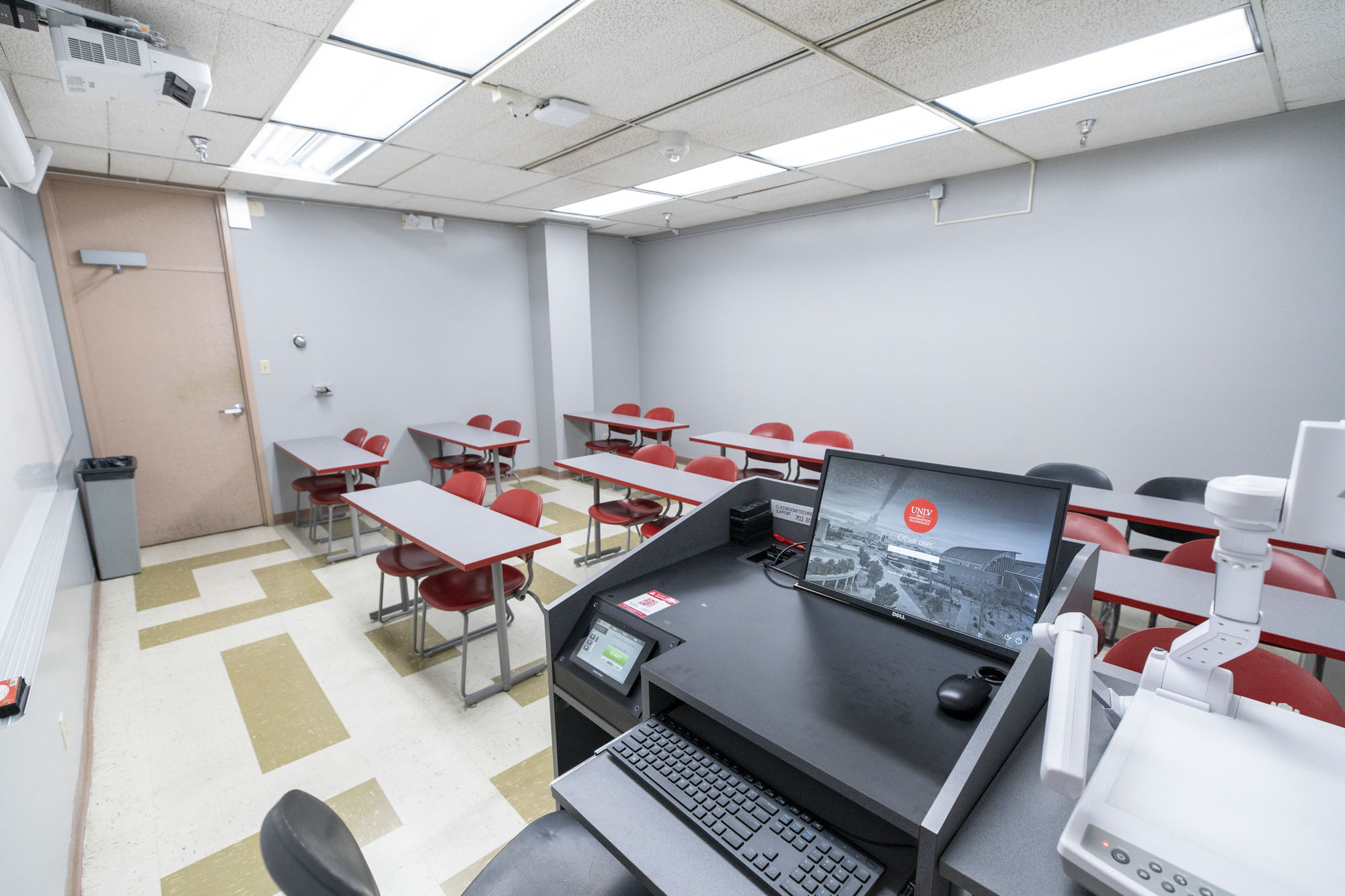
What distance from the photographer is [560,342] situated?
20.6 ft

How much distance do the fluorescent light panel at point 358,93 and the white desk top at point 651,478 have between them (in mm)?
2250

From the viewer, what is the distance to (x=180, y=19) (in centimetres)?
202

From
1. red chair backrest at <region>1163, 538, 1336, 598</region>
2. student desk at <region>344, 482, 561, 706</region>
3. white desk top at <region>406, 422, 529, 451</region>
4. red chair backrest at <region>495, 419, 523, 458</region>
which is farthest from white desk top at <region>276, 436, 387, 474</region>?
red chair backrest at <region>1163, 538, 1336, 598</region>

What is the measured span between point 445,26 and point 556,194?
2586 millimetres

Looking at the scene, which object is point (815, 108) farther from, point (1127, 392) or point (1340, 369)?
point (1340, 369)

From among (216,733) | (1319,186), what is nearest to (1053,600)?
(216,733)

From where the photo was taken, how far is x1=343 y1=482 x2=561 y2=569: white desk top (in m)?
2.47

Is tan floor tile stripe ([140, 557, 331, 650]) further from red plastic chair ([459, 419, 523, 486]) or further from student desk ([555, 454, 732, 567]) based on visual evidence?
student desk ([555, 454, 732, 567])

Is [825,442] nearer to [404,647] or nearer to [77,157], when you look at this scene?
[404,647]

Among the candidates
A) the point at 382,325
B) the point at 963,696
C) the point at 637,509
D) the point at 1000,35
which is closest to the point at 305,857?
the point at 963,696

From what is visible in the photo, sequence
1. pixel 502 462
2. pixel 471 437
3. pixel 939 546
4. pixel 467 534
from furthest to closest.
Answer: pixel 502 462 → pixel 471 437 → pixel 467 534 → pixel 939 546

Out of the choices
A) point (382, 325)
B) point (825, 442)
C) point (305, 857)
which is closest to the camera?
point (305, 857)

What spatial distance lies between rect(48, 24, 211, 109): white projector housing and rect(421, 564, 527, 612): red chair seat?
7.37ft

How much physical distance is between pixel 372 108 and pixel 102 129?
153cm
